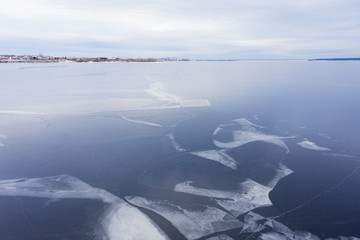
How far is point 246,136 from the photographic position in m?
9.67

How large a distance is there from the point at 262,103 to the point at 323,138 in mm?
6549

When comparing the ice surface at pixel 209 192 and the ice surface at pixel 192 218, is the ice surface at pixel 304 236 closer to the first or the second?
the ice surface at pixel 192 218

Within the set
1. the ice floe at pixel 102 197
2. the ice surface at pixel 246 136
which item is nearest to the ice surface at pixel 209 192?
the ice floe at pixel 102 197

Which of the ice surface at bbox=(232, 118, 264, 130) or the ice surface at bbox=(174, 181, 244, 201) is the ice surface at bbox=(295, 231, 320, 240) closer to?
the ice surface at bbox=(174, 181, 244, 201)

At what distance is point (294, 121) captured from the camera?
11828 millimetres

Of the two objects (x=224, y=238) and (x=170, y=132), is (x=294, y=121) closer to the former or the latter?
(x=170, y=132)

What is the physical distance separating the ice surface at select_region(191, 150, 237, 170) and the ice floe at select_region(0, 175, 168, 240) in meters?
3.04

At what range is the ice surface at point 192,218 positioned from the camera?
15.7 feet

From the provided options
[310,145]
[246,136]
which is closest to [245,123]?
[246,136]

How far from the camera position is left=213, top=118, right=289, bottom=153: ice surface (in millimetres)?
8844

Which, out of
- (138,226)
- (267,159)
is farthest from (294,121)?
(138,226)

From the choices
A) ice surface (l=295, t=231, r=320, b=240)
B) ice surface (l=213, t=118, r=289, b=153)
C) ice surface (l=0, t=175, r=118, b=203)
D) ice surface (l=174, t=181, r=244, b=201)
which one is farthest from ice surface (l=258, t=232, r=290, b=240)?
ice surface (l=213, t=118, r=289, b=153)

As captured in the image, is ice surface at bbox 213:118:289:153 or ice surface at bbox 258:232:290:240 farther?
ice surface at bbox 213:118:289:153

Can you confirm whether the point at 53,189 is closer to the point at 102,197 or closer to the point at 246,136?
the point at 102,197
